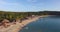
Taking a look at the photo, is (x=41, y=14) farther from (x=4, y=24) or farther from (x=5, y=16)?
(x=4, y=24)

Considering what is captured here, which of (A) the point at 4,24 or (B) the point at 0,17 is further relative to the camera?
(B) the point at 0,17

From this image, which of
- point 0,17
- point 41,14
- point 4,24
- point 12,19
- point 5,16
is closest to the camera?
point 4,24

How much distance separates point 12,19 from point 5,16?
278 cm

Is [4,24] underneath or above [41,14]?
above

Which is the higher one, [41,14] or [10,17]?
[10,17]

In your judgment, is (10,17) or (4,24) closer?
(4,24)

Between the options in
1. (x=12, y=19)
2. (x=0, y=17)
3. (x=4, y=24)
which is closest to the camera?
(x=4, y=24)

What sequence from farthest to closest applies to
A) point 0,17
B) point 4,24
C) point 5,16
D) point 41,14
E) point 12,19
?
point 41,14, point 12,19, point 5,16, point 0,17, point 4,24

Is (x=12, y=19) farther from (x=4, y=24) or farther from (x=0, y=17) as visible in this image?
(x=4, y=24)

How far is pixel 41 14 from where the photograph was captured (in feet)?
256

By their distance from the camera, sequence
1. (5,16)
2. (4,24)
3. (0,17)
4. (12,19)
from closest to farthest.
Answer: (4,24) < (0,17) < (5,16) < (12,19)

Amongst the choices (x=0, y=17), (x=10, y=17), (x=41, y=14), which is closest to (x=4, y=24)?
(x=0, y=17)

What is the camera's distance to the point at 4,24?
81.1 ft

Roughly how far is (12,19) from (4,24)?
30.0 ft
